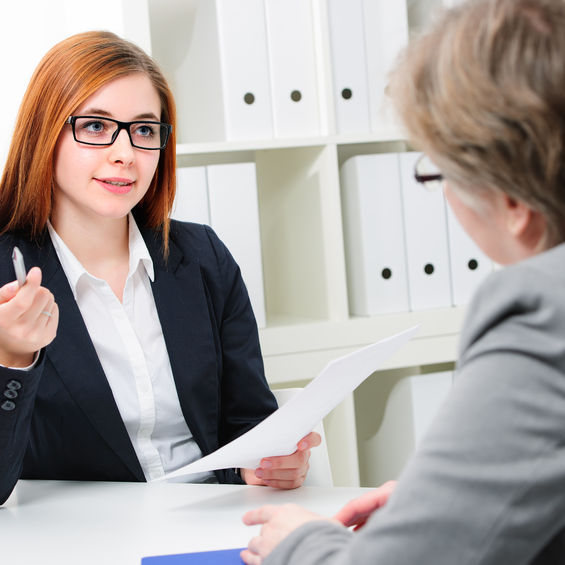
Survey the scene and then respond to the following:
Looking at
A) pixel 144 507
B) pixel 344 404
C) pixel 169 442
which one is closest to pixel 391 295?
pixel 344 404

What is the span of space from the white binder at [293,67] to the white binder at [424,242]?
0.27 meters

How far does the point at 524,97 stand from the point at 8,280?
40.1 inches

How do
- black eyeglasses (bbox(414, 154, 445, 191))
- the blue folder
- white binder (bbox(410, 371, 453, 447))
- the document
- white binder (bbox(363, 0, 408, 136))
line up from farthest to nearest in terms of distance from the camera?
white binder (bbox(410, 371, 453, 447))
white binder (bbox(363, 0, 408, 136))
the document
the blue folder
black eyeglasses (bbox(414, 154, 445, 191))

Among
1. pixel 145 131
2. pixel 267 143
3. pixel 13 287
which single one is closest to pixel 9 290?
pixel 13 287

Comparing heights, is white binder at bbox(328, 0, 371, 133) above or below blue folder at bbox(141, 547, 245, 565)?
above

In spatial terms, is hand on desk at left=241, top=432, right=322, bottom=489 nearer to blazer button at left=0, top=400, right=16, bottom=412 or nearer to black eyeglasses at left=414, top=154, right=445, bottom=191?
blazer button at left=0, top=400, right=16, bottom=412

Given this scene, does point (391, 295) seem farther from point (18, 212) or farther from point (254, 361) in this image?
point (18, 212)

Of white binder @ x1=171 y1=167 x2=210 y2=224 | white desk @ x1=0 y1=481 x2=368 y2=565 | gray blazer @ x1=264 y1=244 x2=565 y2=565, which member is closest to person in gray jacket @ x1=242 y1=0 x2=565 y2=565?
gray blazer @ x1=264 y1=244 x2=565 y2=565

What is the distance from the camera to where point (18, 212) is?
1424 millimetres

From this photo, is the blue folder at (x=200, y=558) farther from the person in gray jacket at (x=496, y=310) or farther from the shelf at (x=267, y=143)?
the shelf at (x=267, y=143)

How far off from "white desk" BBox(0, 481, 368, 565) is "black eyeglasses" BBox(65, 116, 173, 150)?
59cm

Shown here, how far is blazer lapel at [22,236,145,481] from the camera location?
1.31 meters

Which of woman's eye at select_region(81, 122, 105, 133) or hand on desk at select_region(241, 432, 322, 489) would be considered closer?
hand on desk at select_region(241, 432, 322, 489)

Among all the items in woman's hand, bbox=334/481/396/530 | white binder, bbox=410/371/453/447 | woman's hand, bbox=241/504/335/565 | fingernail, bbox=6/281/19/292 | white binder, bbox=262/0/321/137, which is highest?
white binder, bbox=262/0/321/137
